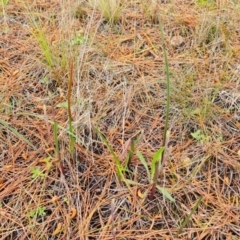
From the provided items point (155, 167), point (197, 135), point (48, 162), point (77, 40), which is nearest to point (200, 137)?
point (197, 135)

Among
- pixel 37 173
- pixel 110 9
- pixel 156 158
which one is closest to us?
pixel 156 158

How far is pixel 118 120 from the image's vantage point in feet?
4.75

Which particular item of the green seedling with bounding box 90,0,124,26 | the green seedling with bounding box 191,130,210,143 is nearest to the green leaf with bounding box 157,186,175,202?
the green seedling with bounding box 191,130,210,143

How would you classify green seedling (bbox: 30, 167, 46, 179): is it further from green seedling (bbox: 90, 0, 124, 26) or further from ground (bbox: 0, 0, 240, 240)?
green seedling (bbox: 90, 0, 124, 26)

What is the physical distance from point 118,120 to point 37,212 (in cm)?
48

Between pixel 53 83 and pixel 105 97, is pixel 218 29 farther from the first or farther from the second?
pixel 53 83

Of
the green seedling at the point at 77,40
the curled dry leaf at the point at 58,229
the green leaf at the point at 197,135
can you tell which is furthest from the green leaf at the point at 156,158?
the green seedling at the point at 77,40

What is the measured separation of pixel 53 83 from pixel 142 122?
0.45 meters

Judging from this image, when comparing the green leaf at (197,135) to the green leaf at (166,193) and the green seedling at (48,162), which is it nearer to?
the green leaf at (166,193)

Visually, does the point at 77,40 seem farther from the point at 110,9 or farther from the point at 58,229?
the point at 58,229

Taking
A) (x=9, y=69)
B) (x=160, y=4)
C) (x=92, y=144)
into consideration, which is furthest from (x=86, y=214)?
(x=160, y=4)

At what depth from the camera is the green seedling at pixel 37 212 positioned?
3.94 feet

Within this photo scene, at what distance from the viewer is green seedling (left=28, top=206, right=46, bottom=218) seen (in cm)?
120

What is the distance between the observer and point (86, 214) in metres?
1.20
